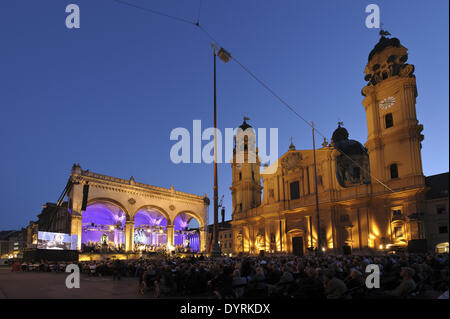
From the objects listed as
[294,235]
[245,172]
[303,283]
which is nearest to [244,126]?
[245,172]

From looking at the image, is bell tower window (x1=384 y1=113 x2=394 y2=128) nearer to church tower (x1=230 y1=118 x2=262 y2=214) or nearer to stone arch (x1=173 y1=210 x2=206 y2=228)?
church tower (x1=230 y1=118 x2=262 y2=214)

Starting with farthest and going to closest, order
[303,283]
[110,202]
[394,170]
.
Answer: [110,202]
[394,170]
[303,283]

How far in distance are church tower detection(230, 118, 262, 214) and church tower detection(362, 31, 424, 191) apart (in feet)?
60.0

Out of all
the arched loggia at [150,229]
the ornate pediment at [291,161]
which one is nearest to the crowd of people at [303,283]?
the ornate pediment at [291,161]

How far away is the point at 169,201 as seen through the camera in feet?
161

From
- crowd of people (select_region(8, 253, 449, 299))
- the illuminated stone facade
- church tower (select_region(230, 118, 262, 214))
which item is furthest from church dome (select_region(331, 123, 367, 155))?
crowd of people (select_region(8, 253, 449, 299))

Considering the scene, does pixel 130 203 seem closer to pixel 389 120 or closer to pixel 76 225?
pixel 76 225

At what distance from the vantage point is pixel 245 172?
48.8m

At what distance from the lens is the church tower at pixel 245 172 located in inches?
1902

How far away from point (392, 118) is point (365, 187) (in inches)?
290

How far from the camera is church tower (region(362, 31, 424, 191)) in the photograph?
3134 cm

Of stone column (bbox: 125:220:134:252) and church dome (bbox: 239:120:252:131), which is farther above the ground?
church dome (bbox: 239:120:252:131)

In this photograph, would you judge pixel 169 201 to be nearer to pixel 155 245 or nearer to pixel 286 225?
pixel 155 245
